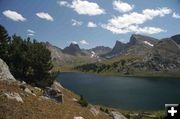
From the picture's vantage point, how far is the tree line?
4612 cm

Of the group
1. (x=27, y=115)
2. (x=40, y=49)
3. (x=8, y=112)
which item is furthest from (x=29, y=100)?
(x=40, y=49)

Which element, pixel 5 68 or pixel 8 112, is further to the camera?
pixel 5 68

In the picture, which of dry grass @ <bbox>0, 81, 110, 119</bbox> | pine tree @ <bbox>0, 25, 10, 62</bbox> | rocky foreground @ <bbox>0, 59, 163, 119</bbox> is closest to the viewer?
dry grass @ <bbox>0, 81, 110, 119</bbox>

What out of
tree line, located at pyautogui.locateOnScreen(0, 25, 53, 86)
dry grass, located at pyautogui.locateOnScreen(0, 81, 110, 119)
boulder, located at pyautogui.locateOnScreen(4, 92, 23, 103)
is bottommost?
dry grass, located at pyautogui.locateOnScreen(0, 81, 110, 119)

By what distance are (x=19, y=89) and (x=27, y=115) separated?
30.0 feet

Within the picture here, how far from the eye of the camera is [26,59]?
47.8 m

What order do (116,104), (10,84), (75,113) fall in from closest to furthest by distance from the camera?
(10,84)
(75,113)
(116,104)

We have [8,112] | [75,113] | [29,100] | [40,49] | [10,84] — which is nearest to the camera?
[8,112]

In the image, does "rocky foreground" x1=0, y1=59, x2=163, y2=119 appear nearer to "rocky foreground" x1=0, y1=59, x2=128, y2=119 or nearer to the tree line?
"rocky foreground" x1=0, y1=59, x2=128, y2=119

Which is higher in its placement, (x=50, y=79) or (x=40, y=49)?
(x=40, y=49)

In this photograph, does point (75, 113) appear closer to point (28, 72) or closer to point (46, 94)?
point (46, 94)

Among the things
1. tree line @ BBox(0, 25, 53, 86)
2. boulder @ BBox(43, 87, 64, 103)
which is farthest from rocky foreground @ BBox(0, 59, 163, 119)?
tree line @ BBox(0, 25, 53, 86)

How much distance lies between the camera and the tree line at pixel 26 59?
4612 centimetres

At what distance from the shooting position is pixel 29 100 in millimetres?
31812
